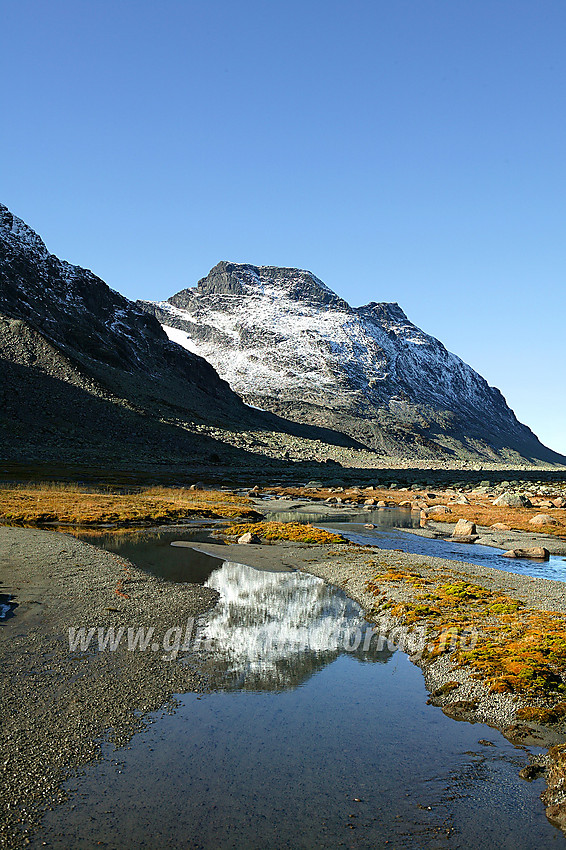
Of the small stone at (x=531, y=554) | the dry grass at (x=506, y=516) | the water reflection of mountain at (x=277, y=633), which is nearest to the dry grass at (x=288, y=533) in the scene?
the small stone at (x=531, y=554)

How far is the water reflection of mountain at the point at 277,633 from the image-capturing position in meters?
14.6

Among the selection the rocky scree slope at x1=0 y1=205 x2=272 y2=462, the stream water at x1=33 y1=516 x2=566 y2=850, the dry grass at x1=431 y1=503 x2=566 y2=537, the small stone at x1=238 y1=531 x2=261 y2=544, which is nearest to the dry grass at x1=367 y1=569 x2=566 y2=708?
the stream water at x1=33 y1=516 x2=566 y2=850

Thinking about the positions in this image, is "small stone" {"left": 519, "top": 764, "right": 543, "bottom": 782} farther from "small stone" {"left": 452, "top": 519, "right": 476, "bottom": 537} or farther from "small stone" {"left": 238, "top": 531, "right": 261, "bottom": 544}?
"small stone" {"left": 452, "top": 519, "right": 476, "bottom": 537}

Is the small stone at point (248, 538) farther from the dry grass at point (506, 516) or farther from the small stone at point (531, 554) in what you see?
the dry grass at point (506, 516)

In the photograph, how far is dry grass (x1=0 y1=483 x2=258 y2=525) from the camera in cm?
4038

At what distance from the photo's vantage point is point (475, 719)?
499 inches

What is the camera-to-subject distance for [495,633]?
17.1 meters

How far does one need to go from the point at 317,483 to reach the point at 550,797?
81346 millimetres

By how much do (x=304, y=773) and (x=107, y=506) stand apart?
40542 mm

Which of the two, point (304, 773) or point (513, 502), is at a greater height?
point (513, 502)

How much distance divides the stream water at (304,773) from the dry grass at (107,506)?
89.6ft

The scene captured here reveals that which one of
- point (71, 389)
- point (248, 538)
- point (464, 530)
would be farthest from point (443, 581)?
point (71, 389)

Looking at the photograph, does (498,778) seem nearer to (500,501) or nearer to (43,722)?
(43,722)

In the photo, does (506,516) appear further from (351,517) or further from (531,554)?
(531,554)
